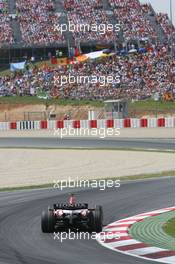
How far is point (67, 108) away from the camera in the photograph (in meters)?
51.5

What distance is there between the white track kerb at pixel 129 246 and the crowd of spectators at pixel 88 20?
46.1 m

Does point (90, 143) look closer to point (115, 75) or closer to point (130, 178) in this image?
point (115, 75)

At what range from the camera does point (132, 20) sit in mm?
60938

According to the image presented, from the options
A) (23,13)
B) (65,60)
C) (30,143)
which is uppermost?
(23,13)

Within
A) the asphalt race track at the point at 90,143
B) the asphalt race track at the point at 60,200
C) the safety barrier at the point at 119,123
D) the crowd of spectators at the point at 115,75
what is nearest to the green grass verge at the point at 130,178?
the asphalt race track at the point at 60,200

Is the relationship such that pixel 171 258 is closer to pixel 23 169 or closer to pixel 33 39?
pixel 23 169

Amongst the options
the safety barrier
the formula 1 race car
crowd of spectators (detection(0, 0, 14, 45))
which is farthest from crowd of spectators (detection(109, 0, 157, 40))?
the formula 1 race car

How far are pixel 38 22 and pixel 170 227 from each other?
48.9m

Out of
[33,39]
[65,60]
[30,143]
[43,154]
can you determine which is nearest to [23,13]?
[33,39]

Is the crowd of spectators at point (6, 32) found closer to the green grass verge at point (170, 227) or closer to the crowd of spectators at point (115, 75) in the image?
the crowd of spectators at point (115, 75)

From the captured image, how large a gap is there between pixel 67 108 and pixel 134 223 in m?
38.3

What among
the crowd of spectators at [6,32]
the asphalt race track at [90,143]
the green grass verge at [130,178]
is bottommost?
the asphalt race track at [90,143]

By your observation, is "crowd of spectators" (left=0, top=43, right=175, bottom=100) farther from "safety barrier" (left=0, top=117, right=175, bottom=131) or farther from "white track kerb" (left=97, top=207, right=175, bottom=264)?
"white track kerb" (left=97, top=207, right=175, bottom=264)

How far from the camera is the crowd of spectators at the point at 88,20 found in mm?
59594
